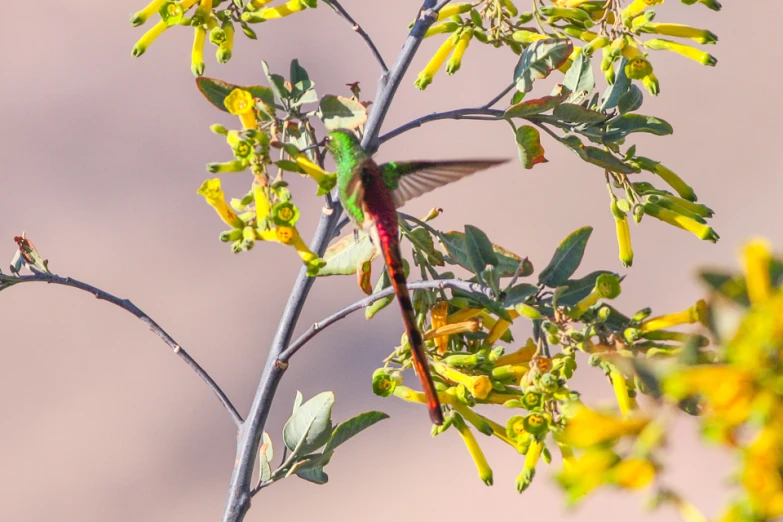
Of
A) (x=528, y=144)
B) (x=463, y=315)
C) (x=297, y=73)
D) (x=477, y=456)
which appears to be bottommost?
(x=477, y=456)

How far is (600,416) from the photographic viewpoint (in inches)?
14.3

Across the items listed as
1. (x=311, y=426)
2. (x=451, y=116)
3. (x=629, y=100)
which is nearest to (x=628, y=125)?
(x=629, y=100)

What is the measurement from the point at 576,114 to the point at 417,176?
0.14 meters

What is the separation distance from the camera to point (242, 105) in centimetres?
60

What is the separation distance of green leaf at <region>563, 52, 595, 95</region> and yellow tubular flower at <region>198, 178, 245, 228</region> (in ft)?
1.05

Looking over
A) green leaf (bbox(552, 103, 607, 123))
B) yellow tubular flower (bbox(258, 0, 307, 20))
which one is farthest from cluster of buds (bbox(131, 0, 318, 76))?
green leaf (bbox(552, 103, 607, 123))

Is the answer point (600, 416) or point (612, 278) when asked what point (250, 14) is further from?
point (600, 416)

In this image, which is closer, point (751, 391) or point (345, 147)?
point (751, 391)

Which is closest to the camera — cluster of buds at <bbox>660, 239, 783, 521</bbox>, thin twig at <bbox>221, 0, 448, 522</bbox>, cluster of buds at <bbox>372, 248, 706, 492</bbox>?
cluster of buds at <bbox>660, 239, 783, 521</bbox>

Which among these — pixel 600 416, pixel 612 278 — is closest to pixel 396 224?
pixel 612 278

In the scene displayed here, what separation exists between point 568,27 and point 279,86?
260mm

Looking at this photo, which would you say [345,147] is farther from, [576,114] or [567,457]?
[567,457]

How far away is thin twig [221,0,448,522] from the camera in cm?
64

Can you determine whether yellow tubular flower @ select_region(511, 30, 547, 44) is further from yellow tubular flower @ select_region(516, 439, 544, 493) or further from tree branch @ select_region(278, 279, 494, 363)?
yellow tubular flower @ select_region(516, 439, 544, 493)
